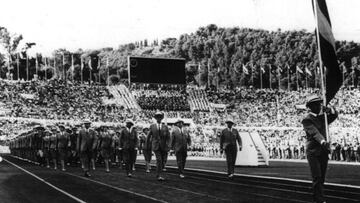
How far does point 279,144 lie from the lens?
53.8 m

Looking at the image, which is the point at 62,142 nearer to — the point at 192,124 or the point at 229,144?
the point at 229,144

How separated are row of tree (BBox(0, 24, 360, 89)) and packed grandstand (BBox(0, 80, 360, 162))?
1013cm

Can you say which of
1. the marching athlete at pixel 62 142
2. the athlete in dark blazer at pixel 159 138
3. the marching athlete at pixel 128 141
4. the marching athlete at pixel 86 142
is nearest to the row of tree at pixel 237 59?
the marching athlete at pixel 62 142

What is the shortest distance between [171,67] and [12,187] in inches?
2205

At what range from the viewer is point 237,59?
12331cm

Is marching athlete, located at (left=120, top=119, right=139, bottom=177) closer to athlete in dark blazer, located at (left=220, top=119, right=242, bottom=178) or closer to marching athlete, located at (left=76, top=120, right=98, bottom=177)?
marching athlete, located at (left=76, top=120, right=98, bottom=177)

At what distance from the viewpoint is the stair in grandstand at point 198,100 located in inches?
3339

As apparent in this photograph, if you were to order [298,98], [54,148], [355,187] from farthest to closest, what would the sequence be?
[298,98]
[54,148]
[355,187]

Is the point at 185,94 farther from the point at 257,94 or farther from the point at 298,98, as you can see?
the point at 298,98

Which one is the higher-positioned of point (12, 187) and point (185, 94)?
point (185, 94)

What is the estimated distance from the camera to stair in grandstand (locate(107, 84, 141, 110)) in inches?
3285

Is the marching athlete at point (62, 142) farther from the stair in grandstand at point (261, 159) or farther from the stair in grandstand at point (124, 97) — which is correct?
the stair in grandstand at point (124, 97)

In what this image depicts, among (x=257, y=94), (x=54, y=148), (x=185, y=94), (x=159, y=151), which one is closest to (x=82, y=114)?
(x=185, y=94)

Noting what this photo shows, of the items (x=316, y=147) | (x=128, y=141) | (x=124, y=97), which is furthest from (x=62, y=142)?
(x=124, y=97)
